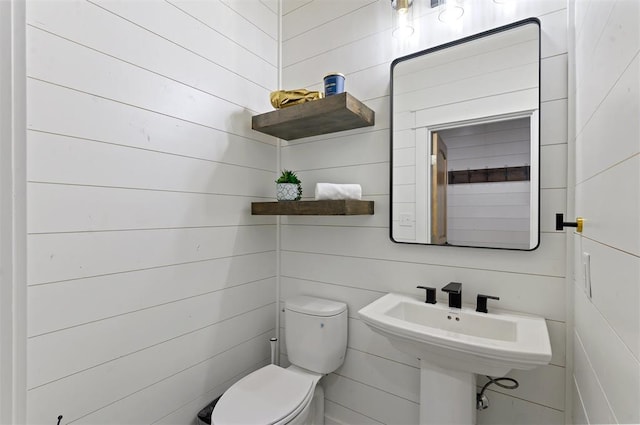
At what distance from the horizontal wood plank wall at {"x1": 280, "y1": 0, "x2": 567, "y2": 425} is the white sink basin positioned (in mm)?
116

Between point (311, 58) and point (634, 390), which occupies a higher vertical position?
point (311, 58)

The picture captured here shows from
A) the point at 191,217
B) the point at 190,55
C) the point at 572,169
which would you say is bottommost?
the point at 191,217

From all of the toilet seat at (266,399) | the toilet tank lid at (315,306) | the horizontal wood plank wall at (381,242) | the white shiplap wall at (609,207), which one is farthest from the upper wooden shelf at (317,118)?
the toilet seat at (266,399)

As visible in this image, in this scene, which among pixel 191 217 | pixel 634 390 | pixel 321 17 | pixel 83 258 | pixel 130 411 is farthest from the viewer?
pixel 321 17

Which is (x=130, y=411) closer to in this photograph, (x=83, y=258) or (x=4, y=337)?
(x=4, y=337)

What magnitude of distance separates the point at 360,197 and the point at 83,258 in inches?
46.7

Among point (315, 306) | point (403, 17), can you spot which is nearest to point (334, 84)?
point (403, 17)

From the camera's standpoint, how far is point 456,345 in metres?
0.99

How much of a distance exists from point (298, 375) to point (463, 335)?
33.4 inches

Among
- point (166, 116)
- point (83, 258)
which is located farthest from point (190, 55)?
point (83, 258)

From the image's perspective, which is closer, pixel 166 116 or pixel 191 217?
pixel 166 116

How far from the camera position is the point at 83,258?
1088mm

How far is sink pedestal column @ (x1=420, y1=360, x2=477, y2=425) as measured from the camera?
116 cm

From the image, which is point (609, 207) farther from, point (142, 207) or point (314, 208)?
point (142, 207)
